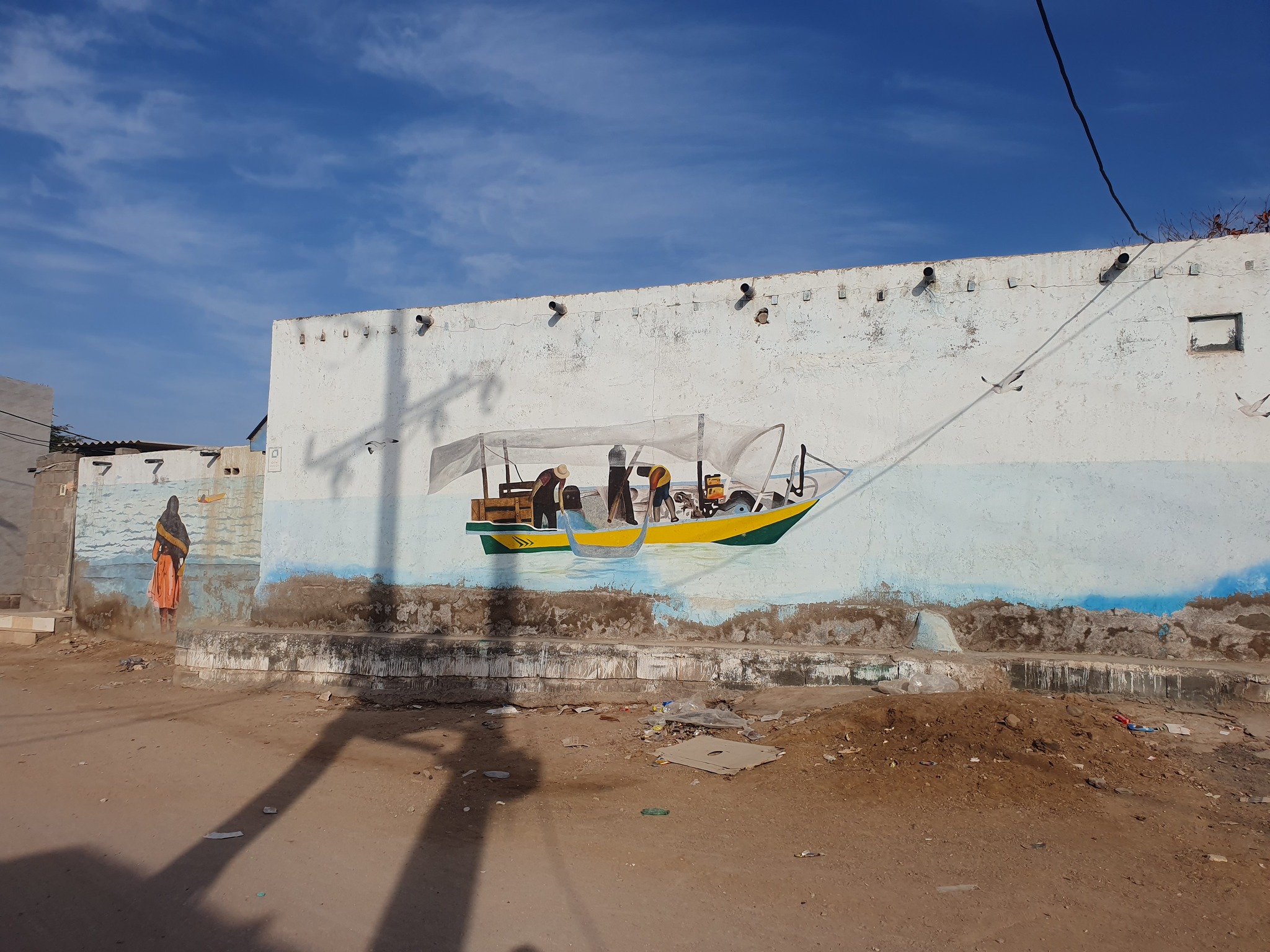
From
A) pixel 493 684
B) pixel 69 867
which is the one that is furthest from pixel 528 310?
pixel 69 867

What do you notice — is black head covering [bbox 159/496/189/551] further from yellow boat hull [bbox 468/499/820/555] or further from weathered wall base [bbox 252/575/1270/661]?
yellow boat hull [bbox 468/499/820/555]

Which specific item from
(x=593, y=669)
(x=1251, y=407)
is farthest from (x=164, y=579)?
(x=1251, y=407)

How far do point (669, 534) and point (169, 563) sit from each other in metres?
9.31

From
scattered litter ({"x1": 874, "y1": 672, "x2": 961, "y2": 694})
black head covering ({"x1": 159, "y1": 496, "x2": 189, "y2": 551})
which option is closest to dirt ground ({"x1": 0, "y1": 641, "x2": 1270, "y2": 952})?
scattered litter ({"x1": 874, "y1": 672, "x2": 961, "y2": 694})

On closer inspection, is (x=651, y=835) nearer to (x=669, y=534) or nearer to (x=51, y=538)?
(x=669, y=534)

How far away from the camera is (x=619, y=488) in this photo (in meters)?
10.1

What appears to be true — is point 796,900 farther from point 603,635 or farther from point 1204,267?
point 1204,267

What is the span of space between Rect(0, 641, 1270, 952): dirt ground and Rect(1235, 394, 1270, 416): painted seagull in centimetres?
285

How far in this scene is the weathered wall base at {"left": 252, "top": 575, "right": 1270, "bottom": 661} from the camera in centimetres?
805

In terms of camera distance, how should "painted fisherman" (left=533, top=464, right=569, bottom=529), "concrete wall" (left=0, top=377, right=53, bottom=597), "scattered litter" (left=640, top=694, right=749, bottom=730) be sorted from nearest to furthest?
"scattered litter" (left=640, top=694, right=749, bottom=730), "painted fisherman" (left=533, top=464, right=569, bottom=529), "concrete wall" (left=0, top=377, right=53, bottom=597)

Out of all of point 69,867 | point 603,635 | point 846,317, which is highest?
point 846,317

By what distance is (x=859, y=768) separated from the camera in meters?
6.43

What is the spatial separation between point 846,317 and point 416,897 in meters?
7.40

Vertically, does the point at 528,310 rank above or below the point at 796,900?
above
